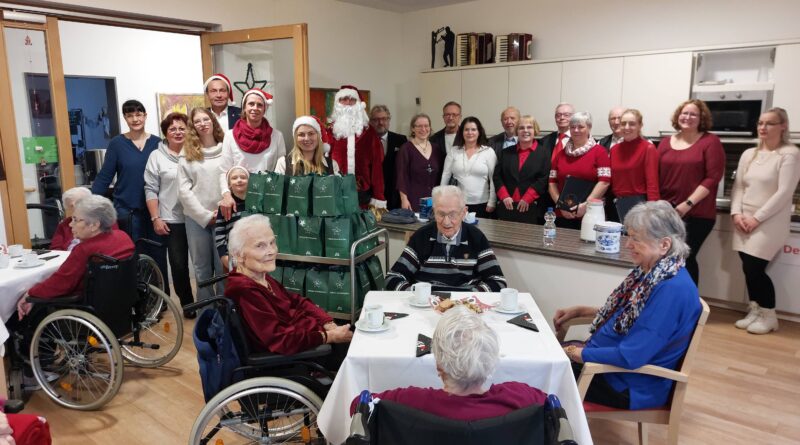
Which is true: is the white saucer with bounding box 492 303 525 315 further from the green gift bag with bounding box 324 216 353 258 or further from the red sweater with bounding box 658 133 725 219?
the red sweater with bounding box 658 133 725 219

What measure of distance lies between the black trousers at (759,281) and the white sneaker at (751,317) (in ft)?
0.17

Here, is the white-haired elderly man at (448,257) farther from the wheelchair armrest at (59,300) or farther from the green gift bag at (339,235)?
the wheelchair armrest at (59,300)

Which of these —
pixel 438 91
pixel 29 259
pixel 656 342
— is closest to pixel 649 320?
pixel 656 342

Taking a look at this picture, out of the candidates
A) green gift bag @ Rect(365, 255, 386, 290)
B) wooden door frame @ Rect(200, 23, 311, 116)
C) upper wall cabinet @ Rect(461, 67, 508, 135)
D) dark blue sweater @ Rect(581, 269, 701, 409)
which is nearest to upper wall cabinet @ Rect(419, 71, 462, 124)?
upper wall cabinet @ Rect(461, 67, 508, 135)

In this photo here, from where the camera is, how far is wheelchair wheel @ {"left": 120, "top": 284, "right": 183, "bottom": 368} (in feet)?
10.4

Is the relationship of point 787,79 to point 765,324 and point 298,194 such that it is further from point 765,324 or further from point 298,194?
point 298,194

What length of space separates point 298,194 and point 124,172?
167cm

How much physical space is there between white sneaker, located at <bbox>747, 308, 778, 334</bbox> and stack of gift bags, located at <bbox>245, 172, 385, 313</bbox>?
269 cm

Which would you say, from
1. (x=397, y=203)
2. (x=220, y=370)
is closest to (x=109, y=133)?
(x=397, y=203)

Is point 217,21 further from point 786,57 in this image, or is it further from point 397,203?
point 786,57

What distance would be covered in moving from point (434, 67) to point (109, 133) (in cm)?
347

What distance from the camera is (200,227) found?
151 inches

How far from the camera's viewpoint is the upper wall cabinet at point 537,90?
199 inches

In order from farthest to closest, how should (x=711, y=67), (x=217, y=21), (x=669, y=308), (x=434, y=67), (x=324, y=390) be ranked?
(x=434, y=67) < (x=217, y=21) < (x=711, y=67) < (x=324, y=390) < (x=669, y=308)
